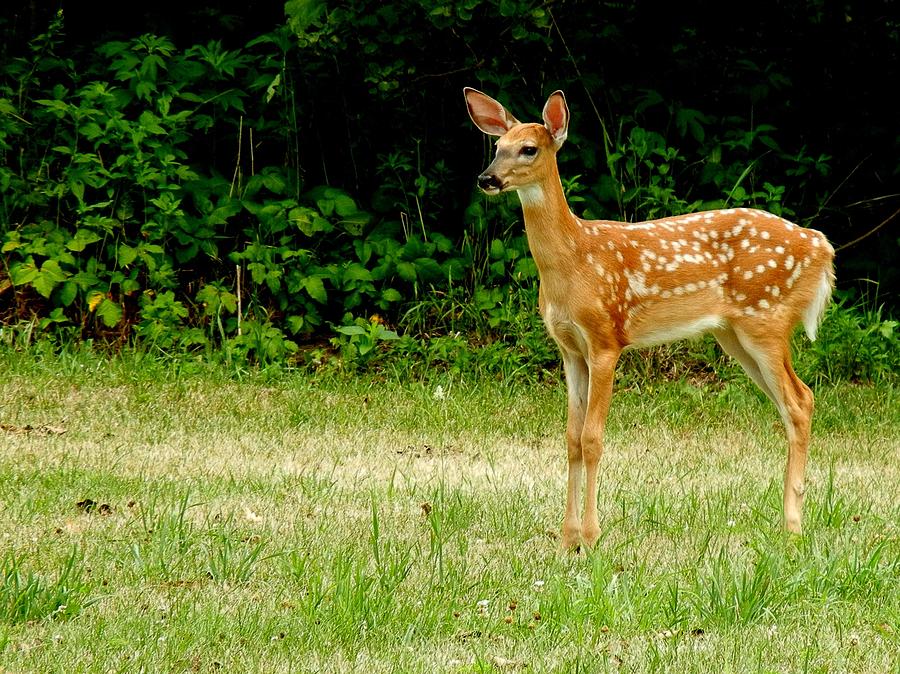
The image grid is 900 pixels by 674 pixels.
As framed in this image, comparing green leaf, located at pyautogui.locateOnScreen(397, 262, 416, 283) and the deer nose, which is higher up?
the deer nose

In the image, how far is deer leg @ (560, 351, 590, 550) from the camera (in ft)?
18.2

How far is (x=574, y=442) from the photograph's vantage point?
18.9 feet

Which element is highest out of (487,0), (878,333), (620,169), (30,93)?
(487,0)

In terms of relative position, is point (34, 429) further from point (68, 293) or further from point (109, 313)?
point (68, 293)

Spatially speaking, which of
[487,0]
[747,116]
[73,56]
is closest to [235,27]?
[73,56]

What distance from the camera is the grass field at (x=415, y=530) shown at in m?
4.31

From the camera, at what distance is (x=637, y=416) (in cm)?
830

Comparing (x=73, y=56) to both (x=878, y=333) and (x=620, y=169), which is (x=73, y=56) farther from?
(x=878, y=333)

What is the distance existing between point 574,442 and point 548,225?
91 cm

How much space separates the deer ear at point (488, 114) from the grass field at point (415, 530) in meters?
1.63

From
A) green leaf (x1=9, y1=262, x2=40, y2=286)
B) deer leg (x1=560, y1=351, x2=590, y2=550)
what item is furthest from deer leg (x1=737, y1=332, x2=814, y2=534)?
green leaf (x1=9, y1=262, x2=40, y2=286)

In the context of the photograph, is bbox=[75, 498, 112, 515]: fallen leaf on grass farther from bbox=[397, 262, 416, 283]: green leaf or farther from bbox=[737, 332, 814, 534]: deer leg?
bbox=[397, 262, 416, 283]: green leaf

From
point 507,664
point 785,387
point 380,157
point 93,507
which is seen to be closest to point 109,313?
point 380,157

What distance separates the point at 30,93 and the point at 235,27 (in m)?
1.60
